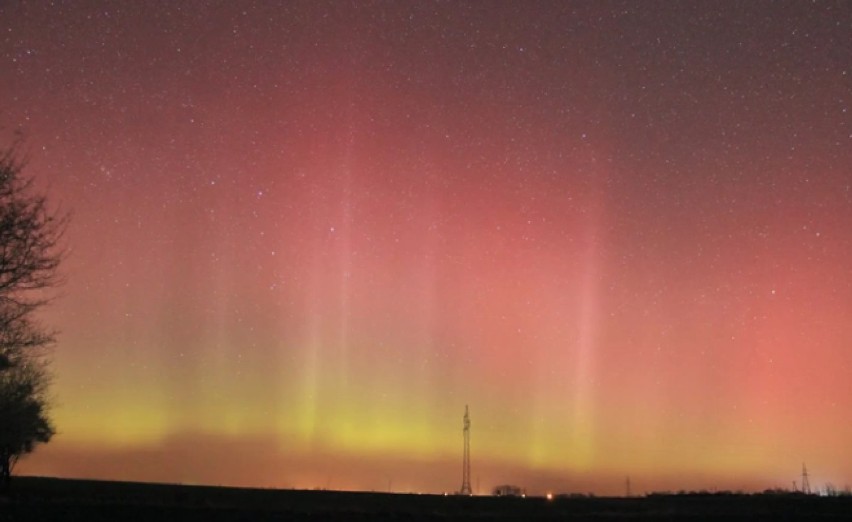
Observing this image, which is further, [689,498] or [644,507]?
[689,498]

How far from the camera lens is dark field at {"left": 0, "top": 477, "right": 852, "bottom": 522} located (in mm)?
33750

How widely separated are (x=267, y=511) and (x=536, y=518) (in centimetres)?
1248

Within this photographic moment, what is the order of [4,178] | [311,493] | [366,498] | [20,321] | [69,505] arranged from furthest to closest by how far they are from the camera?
[311,493] → [366,498] → [69,505] → [20,321] → [4,178]

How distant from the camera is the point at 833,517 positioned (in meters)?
41.6

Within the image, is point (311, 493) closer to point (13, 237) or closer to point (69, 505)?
point (69, 505)

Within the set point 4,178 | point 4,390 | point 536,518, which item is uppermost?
point 4,178

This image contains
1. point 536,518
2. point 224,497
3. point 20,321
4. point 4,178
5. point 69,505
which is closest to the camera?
point 4,178

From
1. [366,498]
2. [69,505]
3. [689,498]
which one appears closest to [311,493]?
[366,498]

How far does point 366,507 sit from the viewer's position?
143ft

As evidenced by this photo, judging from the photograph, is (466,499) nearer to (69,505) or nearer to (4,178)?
(69,505)

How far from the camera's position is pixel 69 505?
34625 mm

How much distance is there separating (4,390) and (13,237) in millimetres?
17822

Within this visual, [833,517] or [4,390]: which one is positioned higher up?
[4,390]

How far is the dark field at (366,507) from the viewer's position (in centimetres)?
3375
